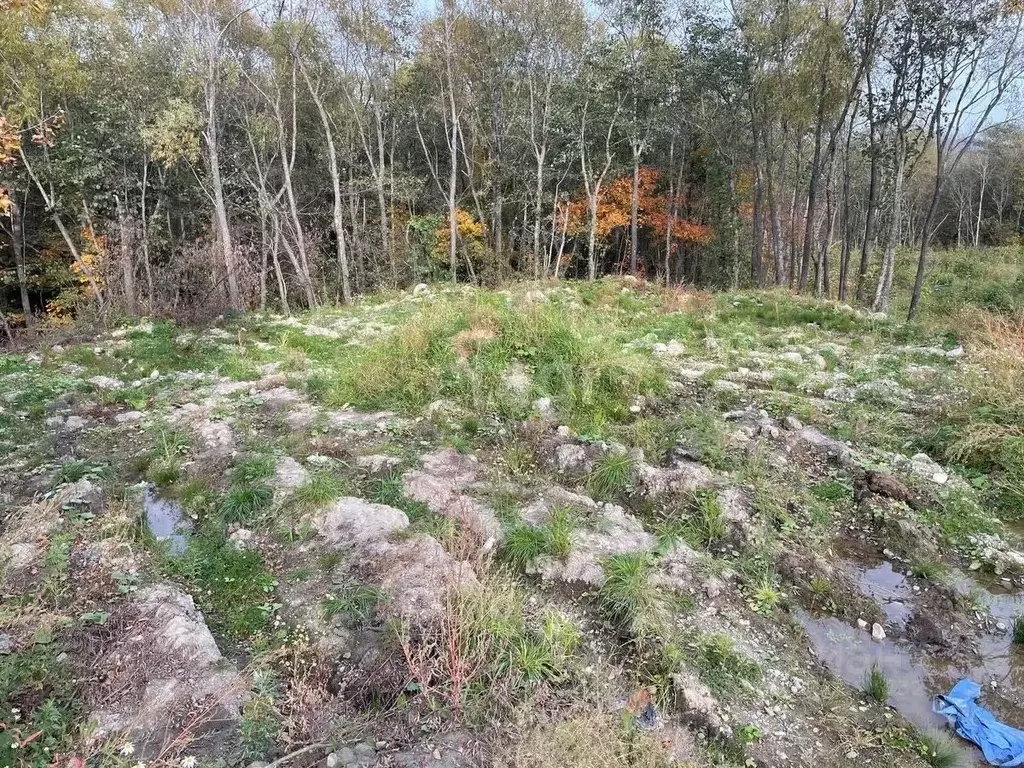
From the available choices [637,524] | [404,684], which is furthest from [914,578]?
[404,684]

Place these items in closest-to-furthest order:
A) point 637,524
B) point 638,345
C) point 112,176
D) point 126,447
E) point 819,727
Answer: point 819,727
point 637,524
point 126,447
point 638,345
point 112,176

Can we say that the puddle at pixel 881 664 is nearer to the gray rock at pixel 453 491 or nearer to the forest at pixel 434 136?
the gray rock at pixel 453 491

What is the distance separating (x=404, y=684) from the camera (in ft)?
9.48

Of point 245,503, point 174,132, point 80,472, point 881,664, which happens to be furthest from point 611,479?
point 174,132

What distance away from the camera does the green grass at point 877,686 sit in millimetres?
3006

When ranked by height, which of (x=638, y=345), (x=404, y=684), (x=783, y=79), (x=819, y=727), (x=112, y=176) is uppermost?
(x=783, y=79)

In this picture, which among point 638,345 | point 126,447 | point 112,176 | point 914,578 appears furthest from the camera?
point 112,176

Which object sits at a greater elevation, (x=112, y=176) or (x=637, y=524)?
(x=112, y=176)

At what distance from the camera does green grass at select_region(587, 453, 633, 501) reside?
4.81 m

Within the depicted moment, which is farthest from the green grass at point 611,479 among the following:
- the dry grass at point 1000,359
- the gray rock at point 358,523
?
the dry grass at point 1000,359

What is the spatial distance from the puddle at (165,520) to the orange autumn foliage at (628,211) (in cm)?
1754

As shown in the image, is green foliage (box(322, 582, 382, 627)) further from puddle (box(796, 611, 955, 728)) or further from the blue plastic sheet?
the blue plastic sheet

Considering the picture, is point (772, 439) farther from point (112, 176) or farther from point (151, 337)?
point (112, 176)

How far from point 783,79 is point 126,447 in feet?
56.9
